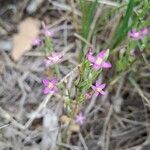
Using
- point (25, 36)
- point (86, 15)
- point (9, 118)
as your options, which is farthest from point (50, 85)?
point (25, 36)

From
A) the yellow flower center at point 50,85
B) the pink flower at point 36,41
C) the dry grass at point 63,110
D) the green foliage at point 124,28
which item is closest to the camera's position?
the yellow flower center at point 50,85

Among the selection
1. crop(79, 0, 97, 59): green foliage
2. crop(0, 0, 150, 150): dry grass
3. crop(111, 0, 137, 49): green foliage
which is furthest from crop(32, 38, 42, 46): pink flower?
crop(111, 0, 137, 49): green foliage

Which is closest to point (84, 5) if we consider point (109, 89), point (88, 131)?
point (109, 89)

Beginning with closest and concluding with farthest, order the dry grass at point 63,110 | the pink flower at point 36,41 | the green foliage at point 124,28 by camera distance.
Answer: the green foliage at point 124,28
the dry grass at point 63,110
the pink flower at point 36,41

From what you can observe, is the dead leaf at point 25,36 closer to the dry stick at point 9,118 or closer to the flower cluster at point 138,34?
the dry stick at point 9,118

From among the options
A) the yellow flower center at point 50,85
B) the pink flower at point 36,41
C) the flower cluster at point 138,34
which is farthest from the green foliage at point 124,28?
the yellow flower center at point 50,85

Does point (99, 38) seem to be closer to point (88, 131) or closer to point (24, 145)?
point (88, 131)

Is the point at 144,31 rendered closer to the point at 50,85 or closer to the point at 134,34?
the point at 134,34

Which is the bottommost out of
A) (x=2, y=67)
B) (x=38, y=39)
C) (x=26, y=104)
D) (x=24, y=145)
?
(x=24, y=145)

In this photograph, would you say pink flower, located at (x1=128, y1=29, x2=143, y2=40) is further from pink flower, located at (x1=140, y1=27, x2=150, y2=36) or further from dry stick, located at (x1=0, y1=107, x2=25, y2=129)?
dry stick, located at (x1=0, y1=107, x2=25, y2=129)
